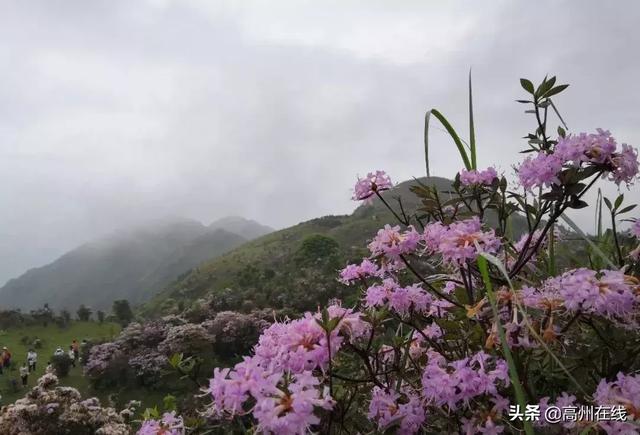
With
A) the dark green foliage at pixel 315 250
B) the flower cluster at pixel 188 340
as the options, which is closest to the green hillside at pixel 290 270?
the dark green foliage at pixel 315 250

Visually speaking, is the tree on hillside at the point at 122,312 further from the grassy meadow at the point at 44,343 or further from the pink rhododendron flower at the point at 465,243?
the pink rhododendron flower at the point at 465,243

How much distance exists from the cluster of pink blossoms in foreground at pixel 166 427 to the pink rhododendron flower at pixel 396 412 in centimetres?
63

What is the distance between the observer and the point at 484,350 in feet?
5.39

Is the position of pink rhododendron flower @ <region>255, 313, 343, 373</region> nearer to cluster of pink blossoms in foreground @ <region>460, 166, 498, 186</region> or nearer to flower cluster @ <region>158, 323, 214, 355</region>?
cluster of pink blossoms in foreground @ <region>460, 166, 498, 186</region>

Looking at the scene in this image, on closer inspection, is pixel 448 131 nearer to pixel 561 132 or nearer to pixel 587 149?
pixel 561 132

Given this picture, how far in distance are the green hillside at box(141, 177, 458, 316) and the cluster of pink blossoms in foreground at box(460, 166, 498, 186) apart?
16 cm

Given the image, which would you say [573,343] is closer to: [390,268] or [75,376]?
[390,268]

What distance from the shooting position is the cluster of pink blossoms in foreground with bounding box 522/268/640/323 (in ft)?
4.51

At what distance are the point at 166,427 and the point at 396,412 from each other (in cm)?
75

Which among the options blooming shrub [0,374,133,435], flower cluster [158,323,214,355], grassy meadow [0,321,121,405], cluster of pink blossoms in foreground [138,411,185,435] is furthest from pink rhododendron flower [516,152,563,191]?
grassy meadow [0,321,121,405]

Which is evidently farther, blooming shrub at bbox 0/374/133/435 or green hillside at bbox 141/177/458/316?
green hillside at bbox 141/177/458/316

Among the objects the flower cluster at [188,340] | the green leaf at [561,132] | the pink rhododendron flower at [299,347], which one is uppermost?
the green leaf at [561,132]

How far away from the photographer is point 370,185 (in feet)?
8.07

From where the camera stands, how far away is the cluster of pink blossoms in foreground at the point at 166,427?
4.97 feet
